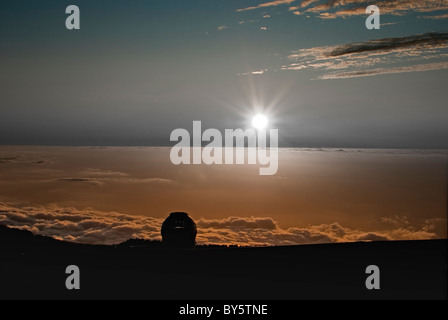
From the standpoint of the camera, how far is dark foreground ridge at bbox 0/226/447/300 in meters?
15.6

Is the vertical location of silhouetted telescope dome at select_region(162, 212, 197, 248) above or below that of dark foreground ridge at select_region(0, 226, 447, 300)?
above

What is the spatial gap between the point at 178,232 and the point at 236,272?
931 cm

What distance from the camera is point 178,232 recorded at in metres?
25.8

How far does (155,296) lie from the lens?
15664 mm

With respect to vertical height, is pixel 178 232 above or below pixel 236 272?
above

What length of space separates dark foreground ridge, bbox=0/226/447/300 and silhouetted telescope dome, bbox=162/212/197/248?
5.55 meters

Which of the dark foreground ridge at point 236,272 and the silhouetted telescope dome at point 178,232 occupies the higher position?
the silhouetted telescope dome at point 178,232

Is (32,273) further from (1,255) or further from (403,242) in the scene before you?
(403,242)

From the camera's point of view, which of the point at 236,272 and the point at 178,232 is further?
the point at 178,232

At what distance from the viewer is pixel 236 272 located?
17391mm

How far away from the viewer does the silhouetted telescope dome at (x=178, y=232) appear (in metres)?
25.8

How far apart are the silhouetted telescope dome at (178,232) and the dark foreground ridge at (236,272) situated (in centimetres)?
555

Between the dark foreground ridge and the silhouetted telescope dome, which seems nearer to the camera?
the dark foreground ridge
